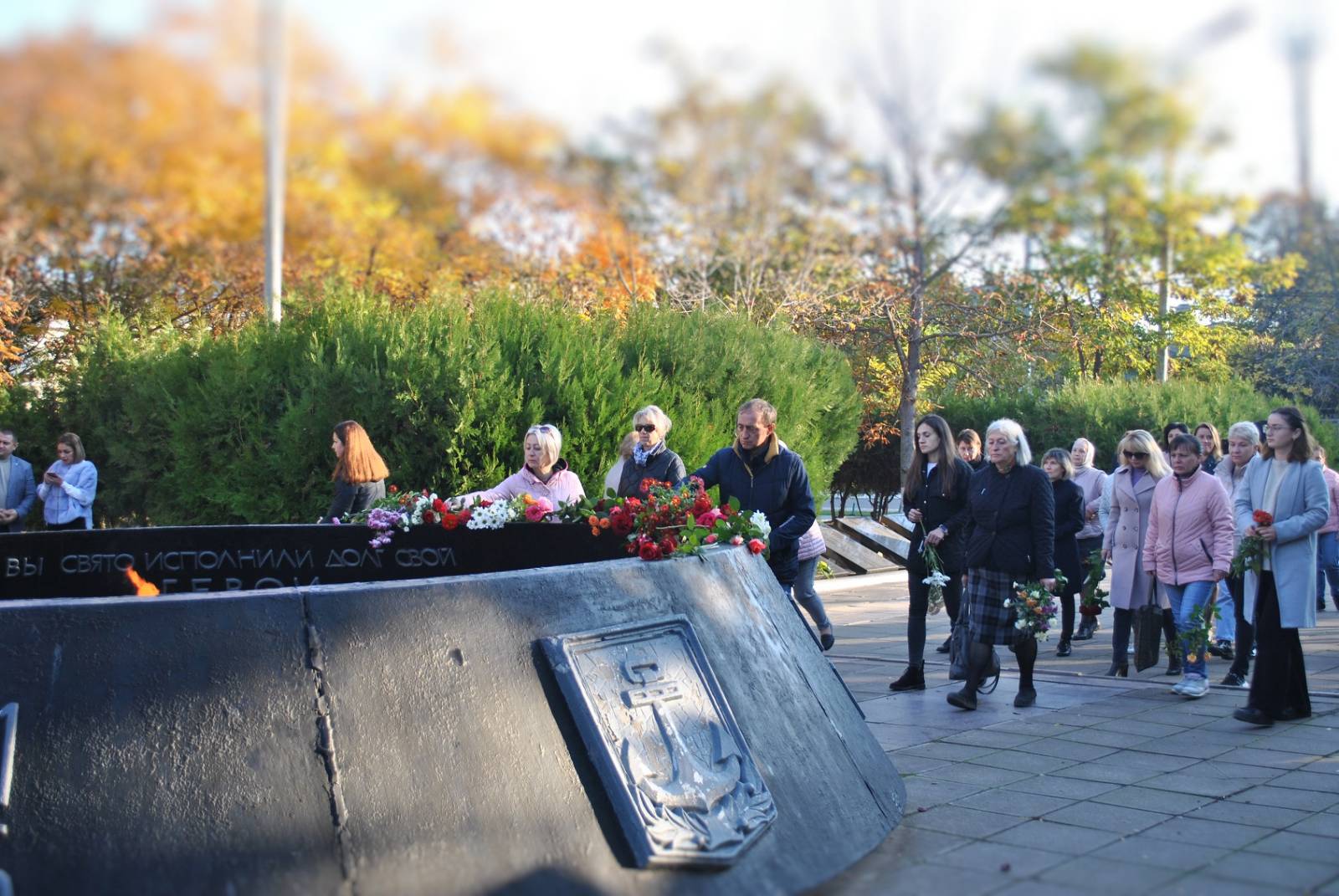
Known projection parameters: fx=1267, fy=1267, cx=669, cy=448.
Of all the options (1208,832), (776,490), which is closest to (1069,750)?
(1208,832)

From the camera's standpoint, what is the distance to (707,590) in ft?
14.6

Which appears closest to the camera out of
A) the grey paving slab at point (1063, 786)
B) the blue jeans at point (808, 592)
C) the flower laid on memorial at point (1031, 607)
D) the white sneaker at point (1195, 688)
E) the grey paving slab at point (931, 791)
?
the grey paving slab at point (931, 791)

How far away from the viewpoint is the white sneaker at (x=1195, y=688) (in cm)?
780

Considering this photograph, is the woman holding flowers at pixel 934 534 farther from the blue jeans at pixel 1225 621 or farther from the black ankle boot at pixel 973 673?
the blue jeans at pixel 1225 621

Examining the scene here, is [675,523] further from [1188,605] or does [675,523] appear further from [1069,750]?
[1188,605]

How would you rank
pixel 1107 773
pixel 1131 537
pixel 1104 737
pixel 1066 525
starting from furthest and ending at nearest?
pixel 1066 525
pixel 1131 537
pixel 1104 737
pixel 1107 773

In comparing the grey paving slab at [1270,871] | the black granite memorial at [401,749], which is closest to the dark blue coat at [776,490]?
the black granite memorial at [401,749]

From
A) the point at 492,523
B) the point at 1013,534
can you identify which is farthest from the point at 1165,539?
the point at 492,523

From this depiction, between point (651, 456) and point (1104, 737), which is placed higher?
point (651, 456)

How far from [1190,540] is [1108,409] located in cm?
1572

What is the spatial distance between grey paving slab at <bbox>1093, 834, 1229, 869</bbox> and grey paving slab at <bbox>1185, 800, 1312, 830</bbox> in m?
0.47

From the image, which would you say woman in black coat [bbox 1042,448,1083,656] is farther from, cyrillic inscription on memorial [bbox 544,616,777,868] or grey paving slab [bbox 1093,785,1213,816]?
cyrillic inscription on memorial [bbox 544,616,777,868]

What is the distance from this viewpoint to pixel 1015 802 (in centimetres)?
518

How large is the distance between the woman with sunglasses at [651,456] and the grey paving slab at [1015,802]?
9.23 feet
